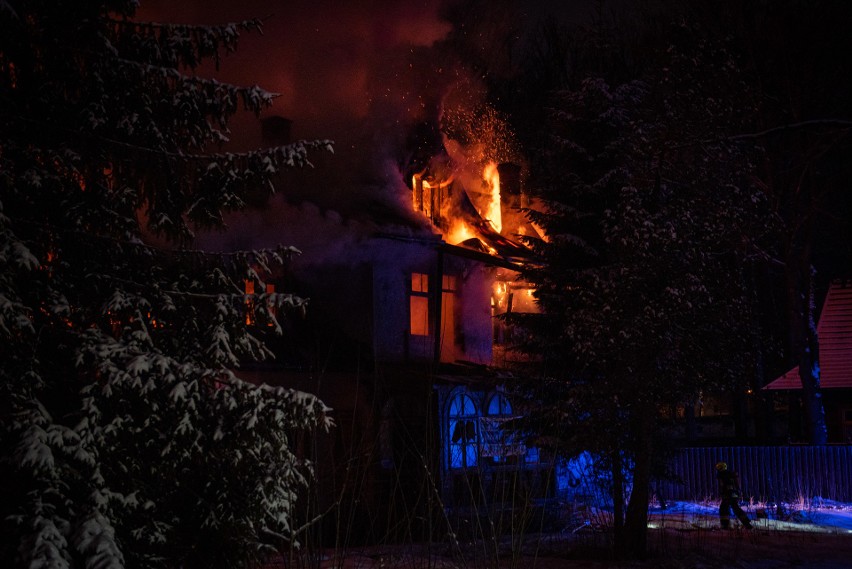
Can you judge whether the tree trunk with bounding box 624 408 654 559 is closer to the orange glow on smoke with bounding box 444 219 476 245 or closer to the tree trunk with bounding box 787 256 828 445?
the orange glow on smoke with bounding box 444 219 476 245

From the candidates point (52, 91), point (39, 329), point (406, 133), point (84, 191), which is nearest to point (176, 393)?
point (39, 329)

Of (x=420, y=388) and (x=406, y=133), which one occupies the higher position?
(x=406, y=133)

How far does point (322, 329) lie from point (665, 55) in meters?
12.1

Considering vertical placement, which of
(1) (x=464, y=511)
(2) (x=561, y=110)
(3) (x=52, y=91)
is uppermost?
(2) (x=561, y=110)

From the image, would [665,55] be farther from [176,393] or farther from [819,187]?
[176,393]

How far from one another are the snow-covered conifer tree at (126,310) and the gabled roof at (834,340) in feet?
75.2

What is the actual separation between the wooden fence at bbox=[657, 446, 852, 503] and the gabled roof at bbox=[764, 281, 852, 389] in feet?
15.2

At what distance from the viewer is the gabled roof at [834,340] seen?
24.9 meters

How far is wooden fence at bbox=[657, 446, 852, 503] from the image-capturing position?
66.7ft

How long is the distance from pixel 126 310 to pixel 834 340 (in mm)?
25342

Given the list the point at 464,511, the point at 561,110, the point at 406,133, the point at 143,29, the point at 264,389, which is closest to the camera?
the point at 264,389

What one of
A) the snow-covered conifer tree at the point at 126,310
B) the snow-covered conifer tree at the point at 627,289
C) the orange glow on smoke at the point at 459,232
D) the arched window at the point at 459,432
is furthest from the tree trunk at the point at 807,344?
the snow-covered conifer tree at the point at 126,310

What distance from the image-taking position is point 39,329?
6434 mm

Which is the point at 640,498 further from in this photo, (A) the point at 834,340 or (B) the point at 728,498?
(A) the point at 834,340
